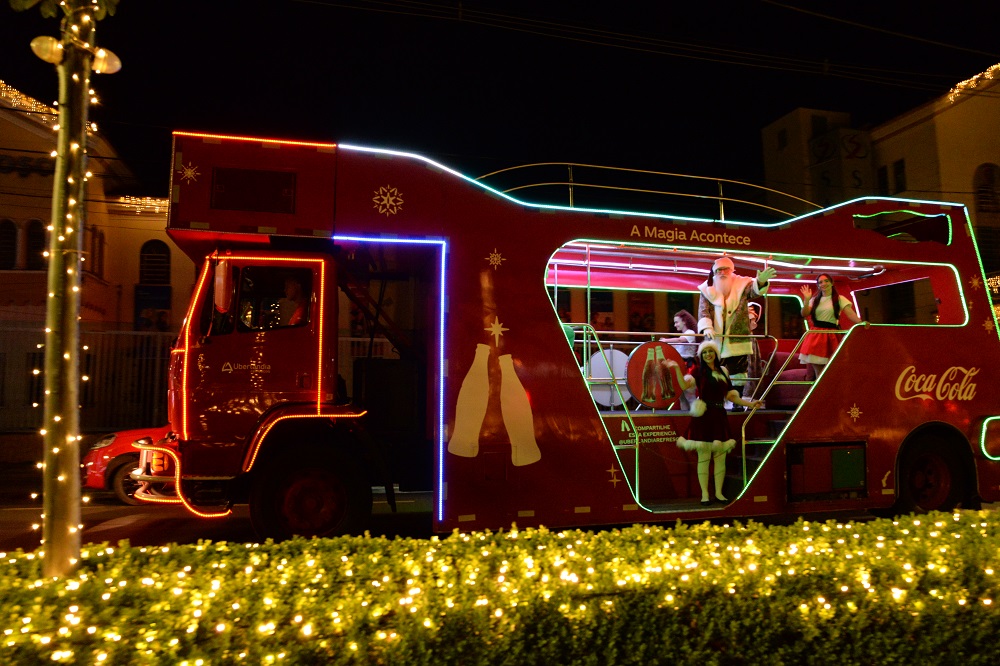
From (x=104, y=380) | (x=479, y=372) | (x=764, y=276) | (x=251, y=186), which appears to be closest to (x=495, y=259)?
(x=479, y=372)

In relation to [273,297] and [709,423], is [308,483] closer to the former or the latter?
[273,297]

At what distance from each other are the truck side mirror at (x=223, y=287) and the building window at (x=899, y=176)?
79.9 ft

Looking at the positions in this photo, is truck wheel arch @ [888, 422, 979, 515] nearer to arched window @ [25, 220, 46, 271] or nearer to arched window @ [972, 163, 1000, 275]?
arched window @ [972, 163, 1000, 275]

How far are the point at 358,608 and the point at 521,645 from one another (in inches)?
30.0

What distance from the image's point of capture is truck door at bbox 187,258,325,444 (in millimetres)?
6352

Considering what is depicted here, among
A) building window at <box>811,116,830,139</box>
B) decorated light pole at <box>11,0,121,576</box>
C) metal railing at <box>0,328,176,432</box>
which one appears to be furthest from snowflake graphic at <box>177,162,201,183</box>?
building window at <box>811,116,830,139</box>

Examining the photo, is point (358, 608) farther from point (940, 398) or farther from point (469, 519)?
point (940, 398)

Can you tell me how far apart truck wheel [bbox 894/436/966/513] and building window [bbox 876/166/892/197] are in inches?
764

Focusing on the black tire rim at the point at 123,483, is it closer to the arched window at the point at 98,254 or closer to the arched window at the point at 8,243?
the arched window at the point at 98,254

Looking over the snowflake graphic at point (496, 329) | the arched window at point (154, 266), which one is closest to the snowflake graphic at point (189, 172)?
the snowflake graphic at point (496, 329)

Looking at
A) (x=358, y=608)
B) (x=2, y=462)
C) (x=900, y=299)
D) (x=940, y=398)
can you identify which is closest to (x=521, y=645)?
(x=358, y=608)

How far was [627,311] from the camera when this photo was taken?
848 inches

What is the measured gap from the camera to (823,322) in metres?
8.80

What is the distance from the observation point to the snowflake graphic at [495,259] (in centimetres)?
694
